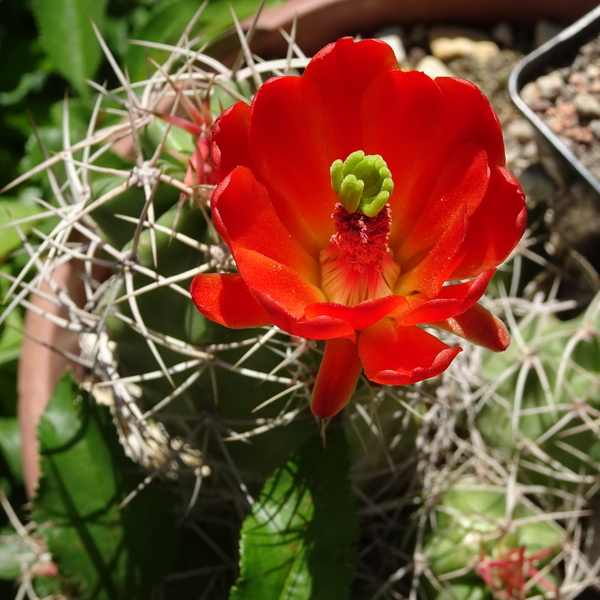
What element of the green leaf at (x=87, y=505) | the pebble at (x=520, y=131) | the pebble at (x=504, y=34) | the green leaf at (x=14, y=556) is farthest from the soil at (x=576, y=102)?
the green leaf at (x=14, y=556)

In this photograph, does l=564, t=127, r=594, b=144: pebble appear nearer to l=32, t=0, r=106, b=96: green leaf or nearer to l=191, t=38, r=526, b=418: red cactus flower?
l=191, t=38, r=526, b=418: red cactus flower

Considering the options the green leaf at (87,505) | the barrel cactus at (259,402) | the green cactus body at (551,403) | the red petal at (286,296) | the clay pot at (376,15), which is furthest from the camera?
the clay pot at (376,15)

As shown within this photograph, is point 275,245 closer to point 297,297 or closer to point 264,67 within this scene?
point 297,297

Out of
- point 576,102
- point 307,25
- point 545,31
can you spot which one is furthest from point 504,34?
point 307,25

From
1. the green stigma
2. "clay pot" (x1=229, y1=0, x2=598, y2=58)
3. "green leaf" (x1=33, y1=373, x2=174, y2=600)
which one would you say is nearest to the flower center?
the green stigma

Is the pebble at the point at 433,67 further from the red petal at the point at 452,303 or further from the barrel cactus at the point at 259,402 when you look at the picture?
the red petal at the point at 452,303

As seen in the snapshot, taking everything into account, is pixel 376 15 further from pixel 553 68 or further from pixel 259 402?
pixel 259 402
